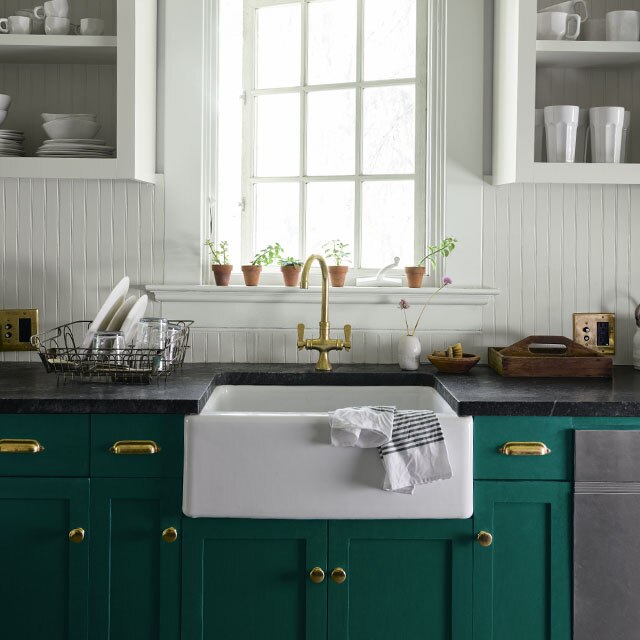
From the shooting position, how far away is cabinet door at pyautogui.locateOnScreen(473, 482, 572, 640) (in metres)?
1.96

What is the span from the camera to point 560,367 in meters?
2.37

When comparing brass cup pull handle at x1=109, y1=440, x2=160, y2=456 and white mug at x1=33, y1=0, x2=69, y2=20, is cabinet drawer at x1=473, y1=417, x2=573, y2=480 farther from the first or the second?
white mug at x1=33, y1=0, x2=69, y2=20

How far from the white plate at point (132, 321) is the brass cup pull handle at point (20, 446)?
42 cm

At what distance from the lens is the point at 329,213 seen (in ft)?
9.16

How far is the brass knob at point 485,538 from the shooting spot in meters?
1.94

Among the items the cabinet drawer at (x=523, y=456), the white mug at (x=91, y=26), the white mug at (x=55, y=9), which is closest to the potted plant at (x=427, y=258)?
the cabinet drawer at (x=523, y=456)

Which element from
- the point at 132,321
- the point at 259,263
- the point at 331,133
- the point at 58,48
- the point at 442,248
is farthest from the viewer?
the point at 331,133

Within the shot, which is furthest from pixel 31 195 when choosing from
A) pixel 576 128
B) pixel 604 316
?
pixel 604 316

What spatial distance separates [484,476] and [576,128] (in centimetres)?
109

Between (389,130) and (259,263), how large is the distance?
2.11 feet

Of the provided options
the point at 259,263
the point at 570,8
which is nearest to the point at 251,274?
the point at 259,263

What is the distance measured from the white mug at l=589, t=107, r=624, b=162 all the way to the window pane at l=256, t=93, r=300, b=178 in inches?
38.8

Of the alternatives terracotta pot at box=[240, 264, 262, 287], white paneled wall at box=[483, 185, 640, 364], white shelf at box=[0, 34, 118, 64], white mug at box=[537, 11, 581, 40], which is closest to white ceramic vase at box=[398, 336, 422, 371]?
white paneled wall at box=[483, 185, 640, 364]

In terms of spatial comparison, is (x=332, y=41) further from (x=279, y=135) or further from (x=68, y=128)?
(x=68, y=128)
